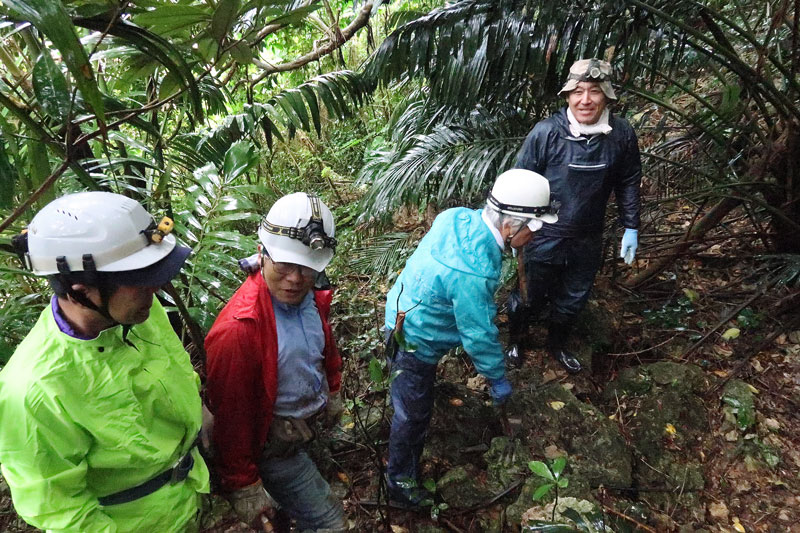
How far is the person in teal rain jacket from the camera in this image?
81.4 inches

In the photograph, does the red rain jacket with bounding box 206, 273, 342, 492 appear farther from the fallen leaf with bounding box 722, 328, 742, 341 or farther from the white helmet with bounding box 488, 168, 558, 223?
the fallen leaf with bounding box 722, 328, 742, 341

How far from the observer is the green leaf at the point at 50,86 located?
3.50 ft

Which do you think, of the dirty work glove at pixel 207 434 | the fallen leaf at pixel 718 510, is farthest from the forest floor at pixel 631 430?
the dirty work glove at pixel 207 434

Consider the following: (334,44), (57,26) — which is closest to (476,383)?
(57,26)

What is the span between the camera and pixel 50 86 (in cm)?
108

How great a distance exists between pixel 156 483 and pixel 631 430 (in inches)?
105

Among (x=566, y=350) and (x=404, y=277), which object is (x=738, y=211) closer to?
(x=566, y=350)

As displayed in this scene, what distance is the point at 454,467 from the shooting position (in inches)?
105

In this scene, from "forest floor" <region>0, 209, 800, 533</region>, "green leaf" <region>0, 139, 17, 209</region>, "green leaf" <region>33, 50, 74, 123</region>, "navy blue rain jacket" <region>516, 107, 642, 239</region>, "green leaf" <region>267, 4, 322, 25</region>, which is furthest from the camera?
"navy blue rain jacket" <region>516, 107, 642, 239</region>

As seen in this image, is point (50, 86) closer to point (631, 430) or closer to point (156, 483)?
point (156, 483)

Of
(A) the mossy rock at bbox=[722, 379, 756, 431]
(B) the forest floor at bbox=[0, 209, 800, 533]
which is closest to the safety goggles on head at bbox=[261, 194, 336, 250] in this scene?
(B) the forest floor at bbox=[0, 209, 800, 533]

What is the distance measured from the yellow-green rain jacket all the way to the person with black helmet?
2364mm

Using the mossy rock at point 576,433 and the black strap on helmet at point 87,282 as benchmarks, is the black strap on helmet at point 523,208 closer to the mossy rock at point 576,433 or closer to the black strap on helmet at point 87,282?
the mossy rock at point 576,433

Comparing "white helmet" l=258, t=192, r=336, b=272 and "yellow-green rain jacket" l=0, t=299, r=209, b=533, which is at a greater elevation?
"white helmet" l=258, t=192, r=336, b=272
